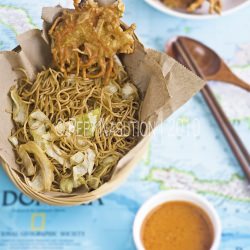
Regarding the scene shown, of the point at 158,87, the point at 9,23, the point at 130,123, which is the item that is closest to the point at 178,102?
the point at 158,87

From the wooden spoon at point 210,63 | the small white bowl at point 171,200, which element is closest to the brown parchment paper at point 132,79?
the small white bowl at point 171,200

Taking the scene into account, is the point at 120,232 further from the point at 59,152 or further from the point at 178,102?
the point at 178,102

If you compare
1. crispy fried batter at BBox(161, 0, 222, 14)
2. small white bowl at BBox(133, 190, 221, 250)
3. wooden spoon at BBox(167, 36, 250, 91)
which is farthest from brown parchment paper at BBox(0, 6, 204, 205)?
crispy fried batter at BBox(161, 0, 222, 14)

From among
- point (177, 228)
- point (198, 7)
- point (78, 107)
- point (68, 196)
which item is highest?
point (198, 7)

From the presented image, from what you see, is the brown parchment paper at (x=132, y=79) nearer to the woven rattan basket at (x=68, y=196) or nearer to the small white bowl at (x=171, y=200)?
the woven rattan basket at (x=68, y=196)

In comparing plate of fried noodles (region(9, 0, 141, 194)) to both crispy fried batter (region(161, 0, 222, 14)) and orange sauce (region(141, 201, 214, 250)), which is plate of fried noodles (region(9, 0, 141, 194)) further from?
crispy fried batter (region(161, 0, 222, 14))

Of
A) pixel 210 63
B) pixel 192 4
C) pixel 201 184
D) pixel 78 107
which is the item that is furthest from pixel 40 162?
pixel 192 4

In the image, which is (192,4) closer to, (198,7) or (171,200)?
(198,7)
